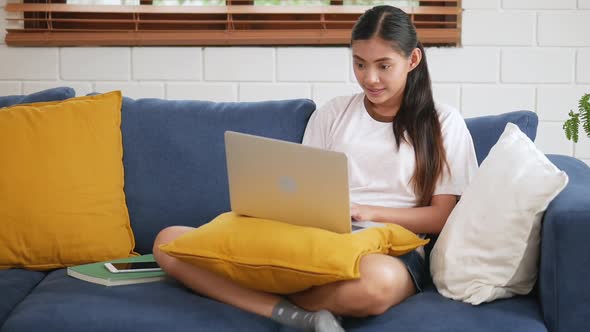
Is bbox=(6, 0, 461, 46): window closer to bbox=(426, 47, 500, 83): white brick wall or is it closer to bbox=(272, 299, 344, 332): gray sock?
bbox=(426, 47, 500, 83): white brick wall

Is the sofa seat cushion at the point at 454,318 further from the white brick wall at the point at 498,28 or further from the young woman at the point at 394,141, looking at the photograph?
the white brick wall at the point at 498,28

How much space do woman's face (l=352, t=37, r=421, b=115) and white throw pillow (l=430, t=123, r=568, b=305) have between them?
1.32 ft

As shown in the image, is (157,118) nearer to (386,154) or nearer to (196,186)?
(196,186)

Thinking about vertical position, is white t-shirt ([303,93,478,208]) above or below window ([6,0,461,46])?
below

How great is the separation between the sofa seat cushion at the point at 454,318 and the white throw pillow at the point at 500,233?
4 centimetres

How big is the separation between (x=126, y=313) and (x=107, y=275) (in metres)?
0.26

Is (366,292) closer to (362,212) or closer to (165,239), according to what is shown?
→ (362,212)

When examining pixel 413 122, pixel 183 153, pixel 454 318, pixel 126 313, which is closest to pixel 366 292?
pixel 454 318

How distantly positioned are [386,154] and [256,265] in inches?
22.6

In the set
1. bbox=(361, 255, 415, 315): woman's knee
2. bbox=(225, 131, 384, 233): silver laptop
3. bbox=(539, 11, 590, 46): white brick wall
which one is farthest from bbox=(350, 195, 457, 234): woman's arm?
bbox=(539, 11, 590, 46): white brick wall

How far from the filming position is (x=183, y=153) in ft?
7.69

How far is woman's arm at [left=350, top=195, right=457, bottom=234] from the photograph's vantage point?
6.67 ft

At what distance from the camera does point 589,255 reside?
1625 millimetres

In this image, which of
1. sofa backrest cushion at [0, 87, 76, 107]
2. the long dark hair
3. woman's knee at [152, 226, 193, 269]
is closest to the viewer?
woman's knee at [152, 226, 193, 269]
